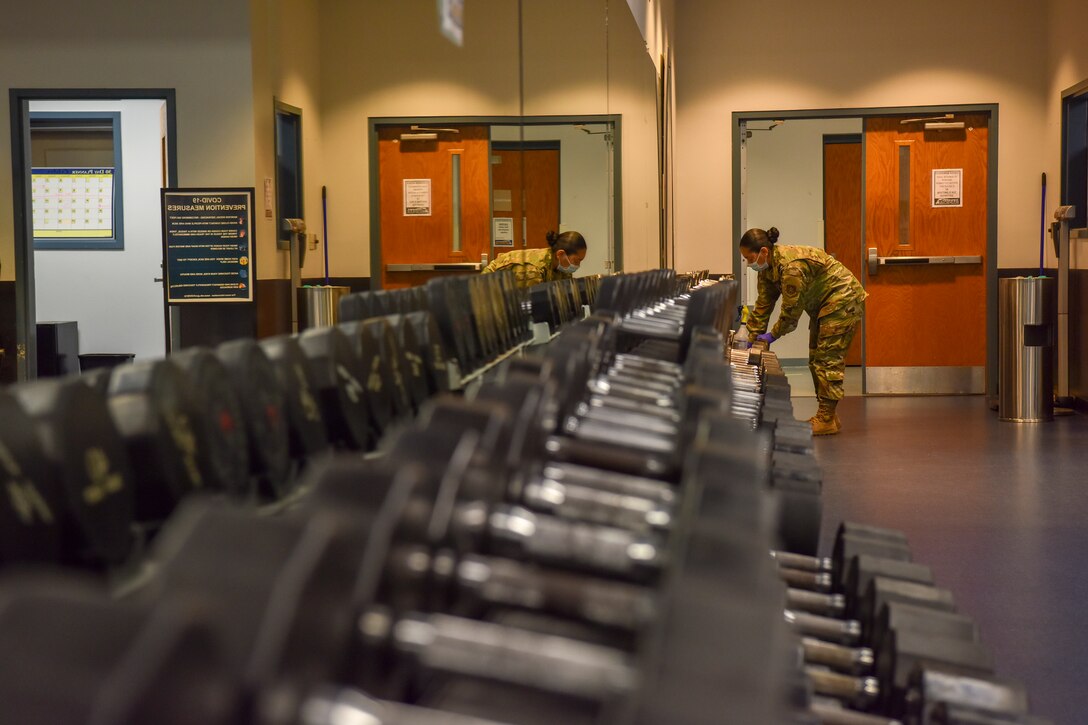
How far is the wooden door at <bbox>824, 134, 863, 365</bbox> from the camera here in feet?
46.1

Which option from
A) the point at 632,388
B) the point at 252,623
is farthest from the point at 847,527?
the point at 252,623

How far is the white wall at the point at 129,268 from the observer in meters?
1.65

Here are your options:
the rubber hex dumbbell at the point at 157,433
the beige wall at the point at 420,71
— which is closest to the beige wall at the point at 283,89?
the beige wall at the point at 420,71

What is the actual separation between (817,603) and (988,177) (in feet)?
31.8

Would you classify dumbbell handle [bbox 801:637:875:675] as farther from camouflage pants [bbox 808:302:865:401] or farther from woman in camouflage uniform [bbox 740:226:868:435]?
camouflage pants [bbox 808:302:865:401]

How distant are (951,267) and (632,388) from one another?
10.3 m

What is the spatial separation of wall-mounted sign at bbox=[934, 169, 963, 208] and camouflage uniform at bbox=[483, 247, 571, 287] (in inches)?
276

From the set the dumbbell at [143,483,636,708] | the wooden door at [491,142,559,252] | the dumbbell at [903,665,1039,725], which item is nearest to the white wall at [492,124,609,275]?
the wooden door at [491,142,559,252]

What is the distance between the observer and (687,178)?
11.2 meters

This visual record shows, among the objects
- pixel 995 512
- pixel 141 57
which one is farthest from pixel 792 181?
pixel 141 57

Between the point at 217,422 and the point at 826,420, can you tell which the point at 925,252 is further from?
the point at 217,422

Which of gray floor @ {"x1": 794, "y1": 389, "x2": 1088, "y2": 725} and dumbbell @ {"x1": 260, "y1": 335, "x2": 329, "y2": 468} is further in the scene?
gray floor @ {"x1": 794, "y1": 389, "x2": 1088, "y2": 725}

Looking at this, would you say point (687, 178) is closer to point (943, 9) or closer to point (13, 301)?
point (943, 9)

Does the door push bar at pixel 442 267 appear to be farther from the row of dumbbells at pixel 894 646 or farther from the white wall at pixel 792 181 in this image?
the white wall at pixel 792 181
